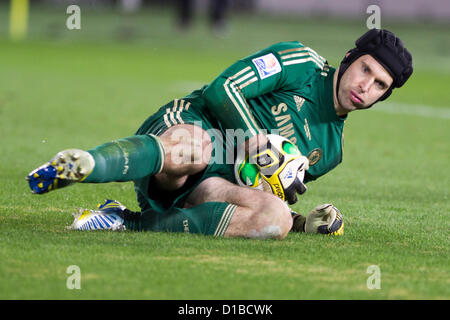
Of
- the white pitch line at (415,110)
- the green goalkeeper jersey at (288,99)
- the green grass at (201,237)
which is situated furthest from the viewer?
the white pitch line at (415,110)

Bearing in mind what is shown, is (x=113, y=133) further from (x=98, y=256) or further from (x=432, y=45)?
(x=432, y=45)

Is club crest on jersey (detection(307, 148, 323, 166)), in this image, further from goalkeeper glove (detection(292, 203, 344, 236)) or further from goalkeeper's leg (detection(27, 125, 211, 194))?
goalkeeper's leg (detection(27, 125, 211, 194))

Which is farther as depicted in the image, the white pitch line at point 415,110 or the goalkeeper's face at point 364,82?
the white pitch line at point 415,110

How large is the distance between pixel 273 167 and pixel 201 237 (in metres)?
0.50

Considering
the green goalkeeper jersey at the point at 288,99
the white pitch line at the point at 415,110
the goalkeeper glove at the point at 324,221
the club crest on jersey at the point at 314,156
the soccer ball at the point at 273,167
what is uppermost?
the white pitch line at the point at 415,110

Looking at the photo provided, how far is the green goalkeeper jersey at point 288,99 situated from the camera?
14.5 ft

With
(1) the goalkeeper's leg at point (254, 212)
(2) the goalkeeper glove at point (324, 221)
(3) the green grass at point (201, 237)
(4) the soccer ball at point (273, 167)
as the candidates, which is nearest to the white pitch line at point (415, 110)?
(3) the green grass at point (201, 237)

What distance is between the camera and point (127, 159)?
158 inches

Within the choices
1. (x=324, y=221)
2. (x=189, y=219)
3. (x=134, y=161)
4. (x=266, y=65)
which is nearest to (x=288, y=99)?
(x=266, y=65)

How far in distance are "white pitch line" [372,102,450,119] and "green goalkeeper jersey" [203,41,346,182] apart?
7744 mm

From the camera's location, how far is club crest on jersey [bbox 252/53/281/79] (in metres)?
4.48

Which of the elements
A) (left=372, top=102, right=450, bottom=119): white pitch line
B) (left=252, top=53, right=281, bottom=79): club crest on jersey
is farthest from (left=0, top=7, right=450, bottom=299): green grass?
(left=252, top=53, right=281, bottom=79): club crest on jersey

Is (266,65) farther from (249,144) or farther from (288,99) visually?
(249,144)

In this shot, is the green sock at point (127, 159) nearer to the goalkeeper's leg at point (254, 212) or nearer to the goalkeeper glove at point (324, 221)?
the goalkeeper's leg at point (254, 212)
